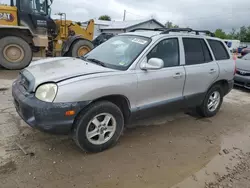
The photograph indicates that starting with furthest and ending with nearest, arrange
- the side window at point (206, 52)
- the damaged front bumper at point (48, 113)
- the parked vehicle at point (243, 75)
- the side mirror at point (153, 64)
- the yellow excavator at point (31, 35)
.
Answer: the yellow excavator at point (31, 35) < the parked vehicle at point (243, 75) < the side window at point (206, 52) < the side mirror at point (153, 64) < the damaged front bumper at point (48, 113)

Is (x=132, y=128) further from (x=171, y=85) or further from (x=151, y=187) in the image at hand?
(x=151, y=187)

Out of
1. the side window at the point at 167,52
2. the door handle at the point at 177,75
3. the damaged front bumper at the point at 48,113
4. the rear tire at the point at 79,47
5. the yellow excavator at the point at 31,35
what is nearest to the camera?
the damaged front bumper at the point at 48,113

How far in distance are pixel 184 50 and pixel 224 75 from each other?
1.32m

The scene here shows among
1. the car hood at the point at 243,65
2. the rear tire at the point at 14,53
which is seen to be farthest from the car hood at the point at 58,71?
the car hood at the point at 243,65

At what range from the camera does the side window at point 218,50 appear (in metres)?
4.69

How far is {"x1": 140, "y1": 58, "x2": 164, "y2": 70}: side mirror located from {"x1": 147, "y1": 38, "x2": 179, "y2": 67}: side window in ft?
0.84

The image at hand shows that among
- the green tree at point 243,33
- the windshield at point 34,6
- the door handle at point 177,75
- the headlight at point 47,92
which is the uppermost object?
the green tree at point 243,33

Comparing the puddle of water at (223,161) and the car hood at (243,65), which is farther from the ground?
the car hood at (243,65)

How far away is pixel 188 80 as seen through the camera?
13.3ft

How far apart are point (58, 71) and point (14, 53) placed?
6.39 m

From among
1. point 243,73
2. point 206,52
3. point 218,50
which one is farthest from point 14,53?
point 243,73

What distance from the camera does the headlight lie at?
2.70 metres

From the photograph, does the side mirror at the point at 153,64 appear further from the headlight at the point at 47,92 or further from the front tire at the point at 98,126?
the headlight at the point at 47,92

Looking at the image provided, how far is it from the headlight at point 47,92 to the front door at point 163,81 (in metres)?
1.25
